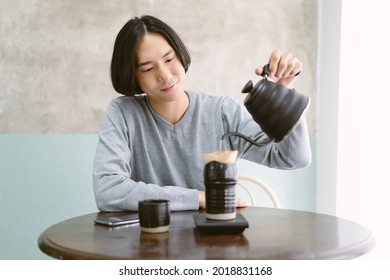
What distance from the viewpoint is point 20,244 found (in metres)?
2.15

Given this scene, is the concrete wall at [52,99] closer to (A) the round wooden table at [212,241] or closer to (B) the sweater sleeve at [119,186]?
(B) the sweater sleeve at [119,186]

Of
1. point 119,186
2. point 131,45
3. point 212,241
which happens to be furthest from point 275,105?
point 131,45

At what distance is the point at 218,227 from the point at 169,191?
30cm

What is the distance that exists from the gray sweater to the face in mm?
91

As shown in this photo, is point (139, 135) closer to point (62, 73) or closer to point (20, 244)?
point (62, 73)

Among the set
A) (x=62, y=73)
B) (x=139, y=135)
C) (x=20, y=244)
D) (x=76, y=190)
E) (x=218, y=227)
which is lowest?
(x=20, y=244)

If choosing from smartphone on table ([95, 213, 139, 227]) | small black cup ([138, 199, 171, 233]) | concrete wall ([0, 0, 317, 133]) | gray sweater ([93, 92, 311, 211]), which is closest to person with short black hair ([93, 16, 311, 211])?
gray sweater ([93, 92, 311, 211])

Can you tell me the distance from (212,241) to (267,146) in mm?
646

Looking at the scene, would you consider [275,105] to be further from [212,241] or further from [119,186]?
[119,186]

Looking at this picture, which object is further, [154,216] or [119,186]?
[119,186]

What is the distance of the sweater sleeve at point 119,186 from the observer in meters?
1.28

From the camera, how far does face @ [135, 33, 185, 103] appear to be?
1527mm

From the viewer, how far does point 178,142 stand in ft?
5.18
